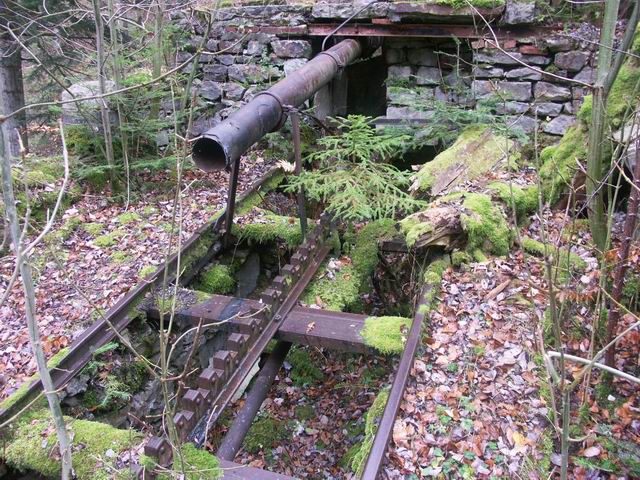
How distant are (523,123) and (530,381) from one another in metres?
4.59

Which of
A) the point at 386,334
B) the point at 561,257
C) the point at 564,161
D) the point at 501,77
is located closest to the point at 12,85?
the point at 501,77

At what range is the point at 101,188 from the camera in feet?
22.3

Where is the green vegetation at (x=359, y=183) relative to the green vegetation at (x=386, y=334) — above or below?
above

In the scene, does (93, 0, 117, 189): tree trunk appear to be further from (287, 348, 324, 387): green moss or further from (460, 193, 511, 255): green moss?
(460, 193, 511, 255): green moss

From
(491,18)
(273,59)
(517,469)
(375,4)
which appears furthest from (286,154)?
(517,469)

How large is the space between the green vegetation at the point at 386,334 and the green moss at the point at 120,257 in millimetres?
2716

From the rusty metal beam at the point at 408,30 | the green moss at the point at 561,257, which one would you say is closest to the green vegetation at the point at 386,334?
the green moss at the point at 561,257

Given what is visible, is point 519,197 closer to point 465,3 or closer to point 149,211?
point 465,3

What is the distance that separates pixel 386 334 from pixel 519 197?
85.6 inches

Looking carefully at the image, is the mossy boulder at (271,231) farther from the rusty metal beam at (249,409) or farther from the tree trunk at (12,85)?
the tree trunk at (12,85)

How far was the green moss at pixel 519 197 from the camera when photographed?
195 inches

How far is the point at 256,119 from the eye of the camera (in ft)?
14.5

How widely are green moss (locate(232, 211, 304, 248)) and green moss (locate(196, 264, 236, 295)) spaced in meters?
0.46

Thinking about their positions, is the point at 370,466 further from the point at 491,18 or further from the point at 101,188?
the point at 491,18
